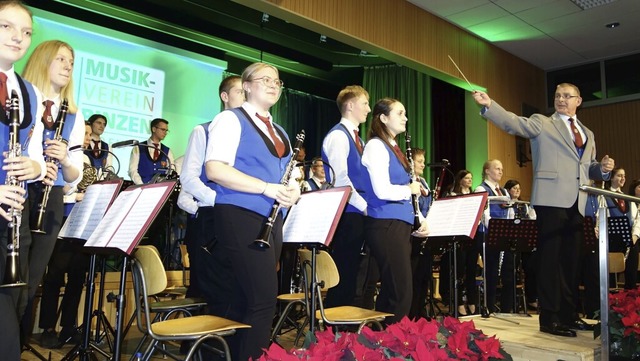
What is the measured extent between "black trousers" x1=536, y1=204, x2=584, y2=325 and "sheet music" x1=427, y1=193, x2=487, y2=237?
1.43ft

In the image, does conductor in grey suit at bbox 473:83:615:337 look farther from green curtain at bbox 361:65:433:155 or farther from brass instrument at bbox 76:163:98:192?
green curtain at bbox 361:65:433:155

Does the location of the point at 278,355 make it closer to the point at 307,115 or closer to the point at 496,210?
the point at 496,210

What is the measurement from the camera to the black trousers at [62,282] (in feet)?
12.7

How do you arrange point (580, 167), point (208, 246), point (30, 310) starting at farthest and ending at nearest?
point (580, 167)
point (30, 310)
point (208, 246)

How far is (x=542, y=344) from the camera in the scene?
3.14 m

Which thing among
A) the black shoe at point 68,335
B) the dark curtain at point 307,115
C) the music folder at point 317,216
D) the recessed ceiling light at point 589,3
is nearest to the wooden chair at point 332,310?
the music folder at point 317,216

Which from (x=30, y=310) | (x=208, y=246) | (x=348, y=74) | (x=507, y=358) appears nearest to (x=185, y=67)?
(x=348, y=74)

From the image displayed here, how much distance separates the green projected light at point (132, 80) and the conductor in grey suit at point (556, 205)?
15.9 ft

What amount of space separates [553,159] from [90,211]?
113 inches

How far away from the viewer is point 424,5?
24.2 feet

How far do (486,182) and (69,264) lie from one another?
4.70m

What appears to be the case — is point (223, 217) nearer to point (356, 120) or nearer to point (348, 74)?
point (356, 120)

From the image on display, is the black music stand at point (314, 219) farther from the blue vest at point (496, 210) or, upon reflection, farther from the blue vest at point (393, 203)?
the blue vest at point (496, 210)

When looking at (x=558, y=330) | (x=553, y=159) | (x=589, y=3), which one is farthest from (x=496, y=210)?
(x=589, y=3)
